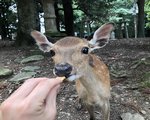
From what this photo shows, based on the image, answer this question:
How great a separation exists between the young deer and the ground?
19.3 inches

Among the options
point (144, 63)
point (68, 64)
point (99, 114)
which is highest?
point (68, 64)

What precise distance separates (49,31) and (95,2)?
4.96 metres

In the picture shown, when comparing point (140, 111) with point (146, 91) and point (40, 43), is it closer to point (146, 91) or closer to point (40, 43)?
point (146, 91)

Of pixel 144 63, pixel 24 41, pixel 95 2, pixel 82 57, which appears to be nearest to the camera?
pixel 82 57

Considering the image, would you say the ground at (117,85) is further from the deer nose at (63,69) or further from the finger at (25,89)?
the finger at (25,89)

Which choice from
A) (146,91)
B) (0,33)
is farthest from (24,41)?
(0,33)

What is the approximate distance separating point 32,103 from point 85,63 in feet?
9.76

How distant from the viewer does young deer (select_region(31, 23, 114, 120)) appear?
11.6ft

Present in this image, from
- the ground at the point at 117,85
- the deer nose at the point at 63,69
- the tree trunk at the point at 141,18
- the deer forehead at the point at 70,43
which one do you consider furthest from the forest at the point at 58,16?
the deer nose at the point at 63,69

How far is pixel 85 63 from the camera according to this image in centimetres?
388

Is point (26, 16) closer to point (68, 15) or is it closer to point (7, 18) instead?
point (68, 15)

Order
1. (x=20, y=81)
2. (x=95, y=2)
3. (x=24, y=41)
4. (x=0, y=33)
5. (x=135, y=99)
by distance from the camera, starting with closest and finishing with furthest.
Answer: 1. (x=135, y=99)
2. (x=20, y=81)
3. (x=24, y=41)
4. (x=95, y=2)
5. (x=0, y=33)

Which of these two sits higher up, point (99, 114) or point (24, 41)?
point (24, 41)

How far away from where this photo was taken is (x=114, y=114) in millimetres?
5199
